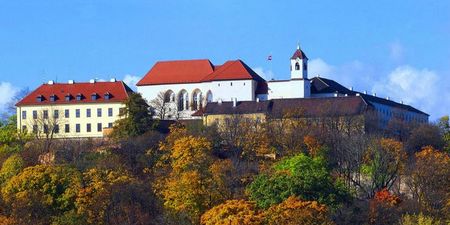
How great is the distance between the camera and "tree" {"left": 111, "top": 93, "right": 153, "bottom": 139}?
75.9 metres

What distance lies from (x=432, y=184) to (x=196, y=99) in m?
30.9

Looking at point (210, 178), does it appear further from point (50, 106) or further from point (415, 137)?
point (50, 106)

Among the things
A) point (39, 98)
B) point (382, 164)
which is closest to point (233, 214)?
point (382, 164)

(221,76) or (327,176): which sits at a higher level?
(221,76)

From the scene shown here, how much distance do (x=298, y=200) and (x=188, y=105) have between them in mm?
36204

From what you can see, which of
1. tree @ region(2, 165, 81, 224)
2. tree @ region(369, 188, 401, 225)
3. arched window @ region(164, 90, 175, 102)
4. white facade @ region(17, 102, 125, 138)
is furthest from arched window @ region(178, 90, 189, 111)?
tree @ region(369, 188, 401, 225)

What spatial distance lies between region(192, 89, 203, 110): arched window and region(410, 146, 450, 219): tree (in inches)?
1001

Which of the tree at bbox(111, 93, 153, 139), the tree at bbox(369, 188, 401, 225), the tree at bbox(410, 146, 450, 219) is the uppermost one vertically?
the tree at bbox(111, 93, 153, 139)

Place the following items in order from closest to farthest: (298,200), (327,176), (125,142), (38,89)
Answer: (298,200) → (327,176) → (125,142) → (38,89)

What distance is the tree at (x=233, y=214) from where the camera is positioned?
51719 mm

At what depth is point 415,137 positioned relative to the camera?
74.9 m

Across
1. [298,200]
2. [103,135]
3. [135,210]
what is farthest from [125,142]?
[298,200]

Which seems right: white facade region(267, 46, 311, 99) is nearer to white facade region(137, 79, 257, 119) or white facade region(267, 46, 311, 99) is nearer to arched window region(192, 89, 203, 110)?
white facade region(137, 79, 257, 119)

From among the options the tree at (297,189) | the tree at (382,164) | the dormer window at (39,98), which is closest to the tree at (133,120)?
the dormer window at (39,98)
